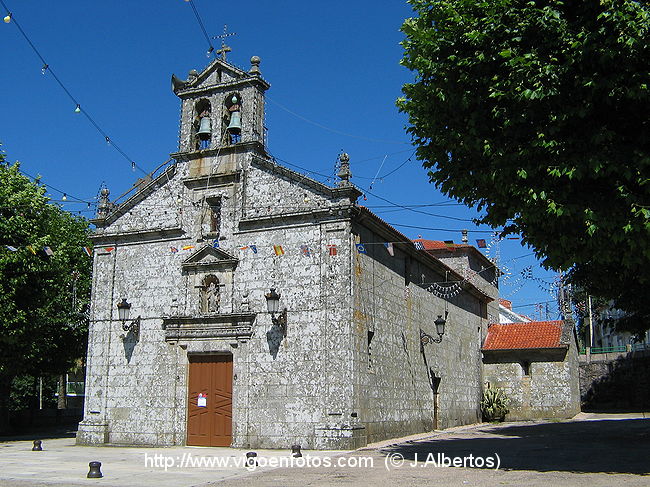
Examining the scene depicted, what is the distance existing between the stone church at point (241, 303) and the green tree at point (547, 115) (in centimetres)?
582

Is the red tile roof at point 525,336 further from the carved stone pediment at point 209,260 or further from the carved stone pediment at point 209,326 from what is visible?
the carved stone pediment at point 209,260

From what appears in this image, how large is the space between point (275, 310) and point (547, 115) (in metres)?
9.61

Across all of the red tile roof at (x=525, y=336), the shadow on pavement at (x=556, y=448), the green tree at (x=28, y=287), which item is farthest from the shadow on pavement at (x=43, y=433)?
the red tile roof at (x=525, y=336)

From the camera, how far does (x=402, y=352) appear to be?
2231 cm

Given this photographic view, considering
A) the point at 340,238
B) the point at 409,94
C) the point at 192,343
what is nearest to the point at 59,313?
the point at 192,343

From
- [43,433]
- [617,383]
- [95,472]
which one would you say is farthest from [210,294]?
[617,383]

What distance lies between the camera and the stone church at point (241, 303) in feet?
59.9

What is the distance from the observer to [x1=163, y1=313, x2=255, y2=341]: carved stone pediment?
62.6 feet

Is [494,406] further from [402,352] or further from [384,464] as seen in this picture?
[384,464]

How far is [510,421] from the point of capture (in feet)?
103

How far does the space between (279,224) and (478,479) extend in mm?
10166

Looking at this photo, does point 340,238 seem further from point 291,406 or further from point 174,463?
point 174,463

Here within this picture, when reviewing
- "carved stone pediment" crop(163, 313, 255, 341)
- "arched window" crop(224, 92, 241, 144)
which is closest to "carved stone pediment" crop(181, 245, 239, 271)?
"carved stone pediment" crop(163, 313, 255, 341)

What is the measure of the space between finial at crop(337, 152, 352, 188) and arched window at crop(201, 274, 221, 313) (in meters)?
5.05
